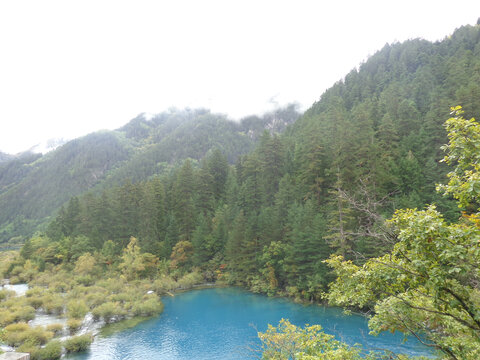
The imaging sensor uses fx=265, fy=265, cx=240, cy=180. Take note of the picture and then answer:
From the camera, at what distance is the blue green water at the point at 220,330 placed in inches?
831

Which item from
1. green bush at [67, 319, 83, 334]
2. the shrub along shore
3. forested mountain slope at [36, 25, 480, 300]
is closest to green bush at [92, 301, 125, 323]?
the shrub along shore

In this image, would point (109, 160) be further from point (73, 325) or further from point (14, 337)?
point (14, 337)

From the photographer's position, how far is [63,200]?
141 meters

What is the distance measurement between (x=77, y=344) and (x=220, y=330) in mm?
12161

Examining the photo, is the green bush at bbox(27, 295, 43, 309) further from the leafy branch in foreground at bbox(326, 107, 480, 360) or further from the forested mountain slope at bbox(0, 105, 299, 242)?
the forested mountain slope at bbox(0, 105, 299, 242)

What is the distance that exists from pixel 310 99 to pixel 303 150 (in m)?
139

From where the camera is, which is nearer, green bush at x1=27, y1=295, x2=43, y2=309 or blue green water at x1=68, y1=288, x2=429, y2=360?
blue green water at x1=68, y1=288, x2=429, y2=360

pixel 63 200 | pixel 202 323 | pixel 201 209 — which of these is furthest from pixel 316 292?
pixel 63 200

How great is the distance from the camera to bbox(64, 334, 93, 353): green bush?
845 inches

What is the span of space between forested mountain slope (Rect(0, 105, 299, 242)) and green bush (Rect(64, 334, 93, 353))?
96721 mm

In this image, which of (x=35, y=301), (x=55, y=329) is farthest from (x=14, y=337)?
(x=35, y=301)

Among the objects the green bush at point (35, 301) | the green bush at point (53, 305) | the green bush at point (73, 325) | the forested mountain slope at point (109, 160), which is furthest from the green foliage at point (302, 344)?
the forested mountain slope at point (109, 160)

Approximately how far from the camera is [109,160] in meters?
163

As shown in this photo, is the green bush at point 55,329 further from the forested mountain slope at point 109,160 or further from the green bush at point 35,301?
the forested mountain slope at point 109,160
